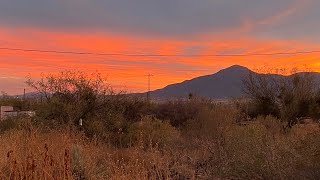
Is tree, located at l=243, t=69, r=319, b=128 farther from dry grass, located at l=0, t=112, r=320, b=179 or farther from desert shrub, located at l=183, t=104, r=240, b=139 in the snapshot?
dry grass, located at l=0, t=112, r=320, b=179

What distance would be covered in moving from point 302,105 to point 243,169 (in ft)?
75.8

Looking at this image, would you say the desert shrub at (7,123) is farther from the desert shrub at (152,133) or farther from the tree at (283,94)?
the tree at (283,94)

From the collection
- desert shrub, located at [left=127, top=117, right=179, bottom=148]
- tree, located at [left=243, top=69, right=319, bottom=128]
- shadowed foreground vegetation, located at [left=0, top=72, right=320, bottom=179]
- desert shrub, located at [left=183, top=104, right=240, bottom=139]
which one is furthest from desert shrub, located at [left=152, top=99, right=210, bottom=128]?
desert shrub, located at [left=127, top=117, right=179, bottom=148]

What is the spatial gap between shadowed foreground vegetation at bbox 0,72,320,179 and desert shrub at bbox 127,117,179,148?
0.15 ft

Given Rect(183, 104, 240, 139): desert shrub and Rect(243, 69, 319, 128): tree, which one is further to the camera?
Rect(243, 69, 319, 128): tree

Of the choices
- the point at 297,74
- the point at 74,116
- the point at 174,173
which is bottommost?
the point at 174,173

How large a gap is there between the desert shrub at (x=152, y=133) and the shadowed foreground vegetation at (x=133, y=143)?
5cm

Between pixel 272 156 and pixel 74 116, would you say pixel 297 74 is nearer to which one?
pixel 74 116

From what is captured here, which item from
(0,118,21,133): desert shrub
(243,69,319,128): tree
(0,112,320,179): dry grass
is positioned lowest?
(0,112,320,179): dry grass

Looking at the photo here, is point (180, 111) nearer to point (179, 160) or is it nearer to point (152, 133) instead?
point (152, 133)

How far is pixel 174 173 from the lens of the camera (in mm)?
12617

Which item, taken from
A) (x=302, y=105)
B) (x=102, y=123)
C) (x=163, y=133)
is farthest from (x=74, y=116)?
(x=302, y=105)

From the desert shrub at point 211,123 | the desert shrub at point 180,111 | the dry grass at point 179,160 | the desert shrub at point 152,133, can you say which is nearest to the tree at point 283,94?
the desert shrub at point 180,111

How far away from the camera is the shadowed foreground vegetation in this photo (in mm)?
9570
